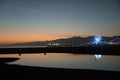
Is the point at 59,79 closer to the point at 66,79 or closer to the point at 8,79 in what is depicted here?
the point at 66,79

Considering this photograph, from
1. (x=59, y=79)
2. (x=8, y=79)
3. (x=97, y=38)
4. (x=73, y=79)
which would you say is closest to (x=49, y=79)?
(x=59, y=79)

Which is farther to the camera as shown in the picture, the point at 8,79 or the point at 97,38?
the point at 97,38

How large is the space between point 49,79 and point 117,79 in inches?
164

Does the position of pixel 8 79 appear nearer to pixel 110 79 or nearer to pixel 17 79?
pixel 17 79

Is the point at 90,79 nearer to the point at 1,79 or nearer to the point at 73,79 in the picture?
the point at 73,79

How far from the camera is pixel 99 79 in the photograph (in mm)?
13180

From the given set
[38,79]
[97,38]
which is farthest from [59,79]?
[97,38]

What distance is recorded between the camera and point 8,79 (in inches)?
507

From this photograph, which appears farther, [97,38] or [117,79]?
[97,38]

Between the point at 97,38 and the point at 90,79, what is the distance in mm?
148018

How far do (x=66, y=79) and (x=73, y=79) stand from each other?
445 millimetres

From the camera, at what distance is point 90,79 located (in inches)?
516

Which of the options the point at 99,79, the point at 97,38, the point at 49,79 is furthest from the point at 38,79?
the point at 97,38

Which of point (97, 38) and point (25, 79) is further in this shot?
point (97, 38)
